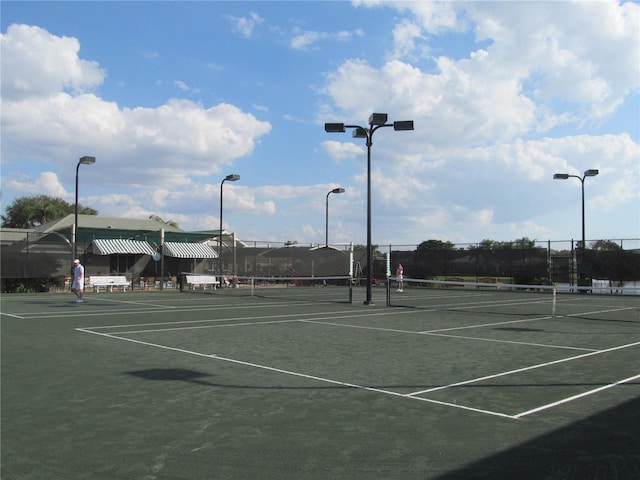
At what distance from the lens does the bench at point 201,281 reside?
105 ft

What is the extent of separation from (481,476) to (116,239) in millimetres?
35415

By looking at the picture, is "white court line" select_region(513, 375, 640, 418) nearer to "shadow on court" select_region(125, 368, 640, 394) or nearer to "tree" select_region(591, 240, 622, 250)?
"shadow on court" select_region(125, 368, 640, 394)

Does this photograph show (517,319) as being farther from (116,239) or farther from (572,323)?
(116,239)

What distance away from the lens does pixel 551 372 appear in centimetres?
826

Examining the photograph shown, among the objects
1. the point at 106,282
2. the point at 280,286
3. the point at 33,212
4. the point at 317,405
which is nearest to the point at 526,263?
the point at 280,286

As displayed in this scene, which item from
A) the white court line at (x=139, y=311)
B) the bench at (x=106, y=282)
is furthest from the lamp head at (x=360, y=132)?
the bench at (x=106, y=282)

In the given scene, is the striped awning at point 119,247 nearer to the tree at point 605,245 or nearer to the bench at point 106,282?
the bench at point 106,282

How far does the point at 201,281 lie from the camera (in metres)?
32.6

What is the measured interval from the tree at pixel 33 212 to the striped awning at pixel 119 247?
1083 inches

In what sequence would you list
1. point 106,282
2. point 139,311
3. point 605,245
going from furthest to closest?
point 605,245
point 106,282
point 139,311

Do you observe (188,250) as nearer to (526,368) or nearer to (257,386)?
(526,368)

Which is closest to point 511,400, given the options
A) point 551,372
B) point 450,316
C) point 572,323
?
point 551,372

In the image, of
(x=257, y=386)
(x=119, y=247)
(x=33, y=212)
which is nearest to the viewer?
(x=257, y=386)

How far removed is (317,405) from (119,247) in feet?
105
